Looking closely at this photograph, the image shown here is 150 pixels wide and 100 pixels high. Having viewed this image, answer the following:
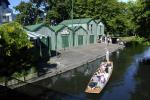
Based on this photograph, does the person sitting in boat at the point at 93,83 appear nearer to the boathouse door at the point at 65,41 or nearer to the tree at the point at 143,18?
the tree at the point at 143,18

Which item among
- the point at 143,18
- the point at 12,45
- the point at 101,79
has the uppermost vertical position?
the point at 143,18

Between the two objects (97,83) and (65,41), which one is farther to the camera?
(65,41)

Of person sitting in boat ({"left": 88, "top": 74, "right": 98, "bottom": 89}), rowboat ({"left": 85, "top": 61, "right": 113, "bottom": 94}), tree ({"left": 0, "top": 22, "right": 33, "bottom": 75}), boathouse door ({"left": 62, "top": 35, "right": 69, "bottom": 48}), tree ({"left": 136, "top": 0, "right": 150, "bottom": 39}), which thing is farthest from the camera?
boathouse door ({"left": 62, "top": 35, "right": 69, "bottom": 48})

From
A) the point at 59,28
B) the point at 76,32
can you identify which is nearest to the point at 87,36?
the point at 76,32

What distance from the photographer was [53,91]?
27.1 metres

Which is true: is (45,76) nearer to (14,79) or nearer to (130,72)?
(14,79)

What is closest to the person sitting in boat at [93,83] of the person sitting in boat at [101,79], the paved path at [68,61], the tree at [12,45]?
the person sitting in boat at [101,79]

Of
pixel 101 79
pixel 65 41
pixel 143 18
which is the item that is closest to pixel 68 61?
pixel 143 18

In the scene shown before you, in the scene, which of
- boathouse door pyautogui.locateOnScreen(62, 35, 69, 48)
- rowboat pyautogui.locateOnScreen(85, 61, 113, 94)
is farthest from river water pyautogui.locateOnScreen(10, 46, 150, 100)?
boathouse door pyautogui.locateOnScreen(62, 35, 69, 48)

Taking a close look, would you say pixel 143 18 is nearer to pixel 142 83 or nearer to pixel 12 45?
pixel 142 83

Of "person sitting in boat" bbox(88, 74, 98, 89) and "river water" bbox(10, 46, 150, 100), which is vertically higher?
"person sitting in boat" bbox(88, 74, 98, 89)

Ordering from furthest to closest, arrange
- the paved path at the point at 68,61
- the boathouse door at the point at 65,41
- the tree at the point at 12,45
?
the boathouse door at the point at 65,41 → the paved path at the point at 68,61 → the tree at the point at 12,45

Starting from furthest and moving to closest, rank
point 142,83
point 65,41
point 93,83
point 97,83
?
point 65,41, point 142,83, point 97,83, point 93,83

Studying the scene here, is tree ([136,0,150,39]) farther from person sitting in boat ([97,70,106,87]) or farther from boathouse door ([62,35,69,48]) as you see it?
boathouse door ([62,35,69,48])
